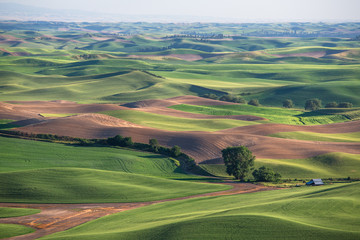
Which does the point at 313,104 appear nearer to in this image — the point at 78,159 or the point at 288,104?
the point at 288,104

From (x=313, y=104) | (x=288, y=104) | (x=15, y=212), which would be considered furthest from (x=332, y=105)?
(x=15, y=212)

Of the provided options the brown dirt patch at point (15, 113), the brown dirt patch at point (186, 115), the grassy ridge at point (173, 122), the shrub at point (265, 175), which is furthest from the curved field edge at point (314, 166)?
the brown dirt patch at point (15, 113)

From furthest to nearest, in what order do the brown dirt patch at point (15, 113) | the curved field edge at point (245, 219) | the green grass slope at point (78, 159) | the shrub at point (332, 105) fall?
the shrub at point (332, 105)
the brown dirt patch at point (15, 113)
the green grass slope at point (78, 159)
the curved field edge at point (245, 219)

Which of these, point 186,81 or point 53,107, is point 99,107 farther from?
point 186,81

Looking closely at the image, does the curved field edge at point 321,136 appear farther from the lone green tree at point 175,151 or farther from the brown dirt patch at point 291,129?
the lone green tree at point 175,151

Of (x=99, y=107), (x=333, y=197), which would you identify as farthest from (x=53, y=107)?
(x=333, y=197)
